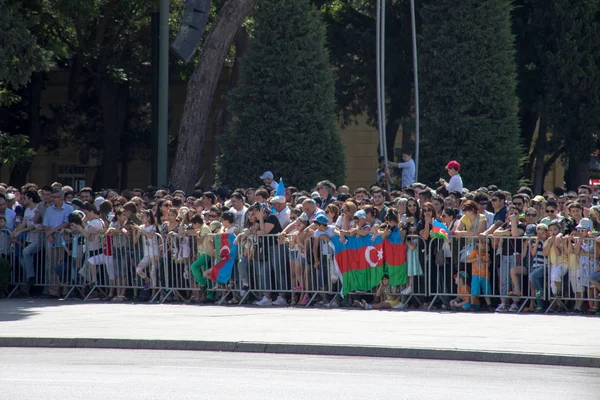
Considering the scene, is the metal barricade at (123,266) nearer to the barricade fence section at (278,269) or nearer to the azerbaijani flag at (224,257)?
the barricade fence section at (278,269)

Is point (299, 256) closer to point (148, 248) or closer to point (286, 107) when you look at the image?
point (148, 248)

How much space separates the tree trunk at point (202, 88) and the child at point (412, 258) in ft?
34.1

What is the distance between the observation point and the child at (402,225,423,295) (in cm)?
1570

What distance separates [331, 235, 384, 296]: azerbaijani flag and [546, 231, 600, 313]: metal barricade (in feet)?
8.29

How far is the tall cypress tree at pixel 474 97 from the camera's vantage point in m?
27.8

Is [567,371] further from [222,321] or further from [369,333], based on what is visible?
[222,321]

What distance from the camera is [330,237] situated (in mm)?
16109

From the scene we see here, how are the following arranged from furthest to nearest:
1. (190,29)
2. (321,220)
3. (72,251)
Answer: (190,29) < (72,251) < (321,220)

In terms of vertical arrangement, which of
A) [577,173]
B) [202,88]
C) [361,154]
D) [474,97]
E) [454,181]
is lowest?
[454,181]

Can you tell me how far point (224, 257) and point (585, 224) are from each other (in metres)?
5.39

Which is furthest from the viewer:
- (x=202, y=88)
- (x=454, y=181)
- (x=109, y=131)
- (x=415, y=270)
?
(x=109, y=131)

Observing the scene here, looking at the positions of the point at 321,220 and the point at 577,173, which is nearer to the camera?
the point at 321,220

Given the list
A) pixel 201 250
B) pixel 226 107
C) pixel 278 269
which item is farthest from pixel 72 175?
pixel 278 269

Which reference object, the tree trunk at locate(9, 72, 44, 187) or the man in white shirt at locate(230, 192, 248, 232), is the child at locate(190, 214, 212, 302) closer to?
the man in white shirt at locate(230, 192, 248, 232)
